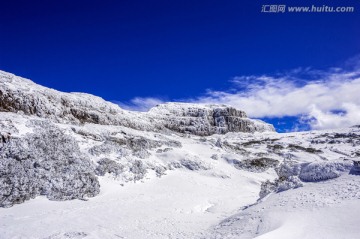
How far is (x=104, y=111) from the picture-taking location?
57.7 m

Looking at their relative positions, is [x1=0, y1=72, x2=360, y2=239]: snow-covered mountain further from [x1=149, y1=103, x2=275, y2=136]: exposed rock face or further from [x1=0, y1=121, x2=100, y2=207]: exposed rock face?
[x1=149, y1=103, x2=275, y2=136]: exposed rock face

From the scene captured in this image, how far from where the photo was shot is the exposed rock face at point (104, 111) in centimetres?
4003

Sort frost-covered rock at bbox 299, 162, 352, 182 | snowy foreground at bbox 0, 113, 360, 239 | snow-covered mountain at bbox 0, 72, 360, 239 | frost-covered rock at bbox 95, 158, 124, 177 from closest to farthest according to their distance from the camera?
snowy foreground at bbox 0, 113, 360, 239 → snow-covered mountain at bbox 0, 72, 360, 239 → frost-covered rock at bbox 299, 162, 352, 182 → frost-covered rock at bbox 95, 158, 124, 177

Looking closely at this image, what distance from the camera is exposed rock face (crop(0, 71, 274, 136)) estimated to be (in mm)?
40031

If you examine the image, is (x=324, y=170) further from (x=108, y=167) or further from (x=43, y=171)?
(x=43, y=171)

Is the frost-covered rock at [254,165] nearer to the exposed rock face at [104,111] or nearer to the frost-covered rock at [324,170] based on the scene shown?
the frost-covered rock at [324,170]

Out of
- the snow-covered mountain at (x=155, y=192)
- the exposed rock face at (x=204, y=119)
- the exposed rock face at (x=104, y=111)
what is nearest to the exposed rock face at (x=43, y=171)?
the snow-covered mountain at (x=155, y=192)

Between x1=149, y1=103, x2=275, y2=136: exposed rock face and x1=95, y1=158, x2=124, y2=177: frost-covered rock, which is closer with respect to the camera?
x1=95, y1=158, x2=124, y2=177: frost-covered rock

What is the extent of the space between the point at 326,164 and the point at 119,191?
14.0m

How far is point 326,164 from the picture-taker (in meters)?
16.4

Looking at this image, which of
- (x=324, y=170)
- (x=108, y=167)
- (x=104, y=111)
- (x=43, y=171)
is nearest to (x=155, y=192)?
(x=108, y=167)

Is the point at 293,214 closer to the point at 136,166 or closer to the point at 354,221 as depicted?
the point at 354,221

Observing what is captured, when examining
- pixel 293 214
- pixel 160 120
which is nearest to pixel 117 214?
pixel 293 214

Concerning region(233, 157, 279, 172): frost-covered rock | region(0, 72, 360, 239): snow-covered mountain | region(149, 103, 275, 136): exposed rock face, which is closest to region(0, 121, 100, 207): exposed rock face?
region(0, 72, 360, 239): snow-covered mountain
